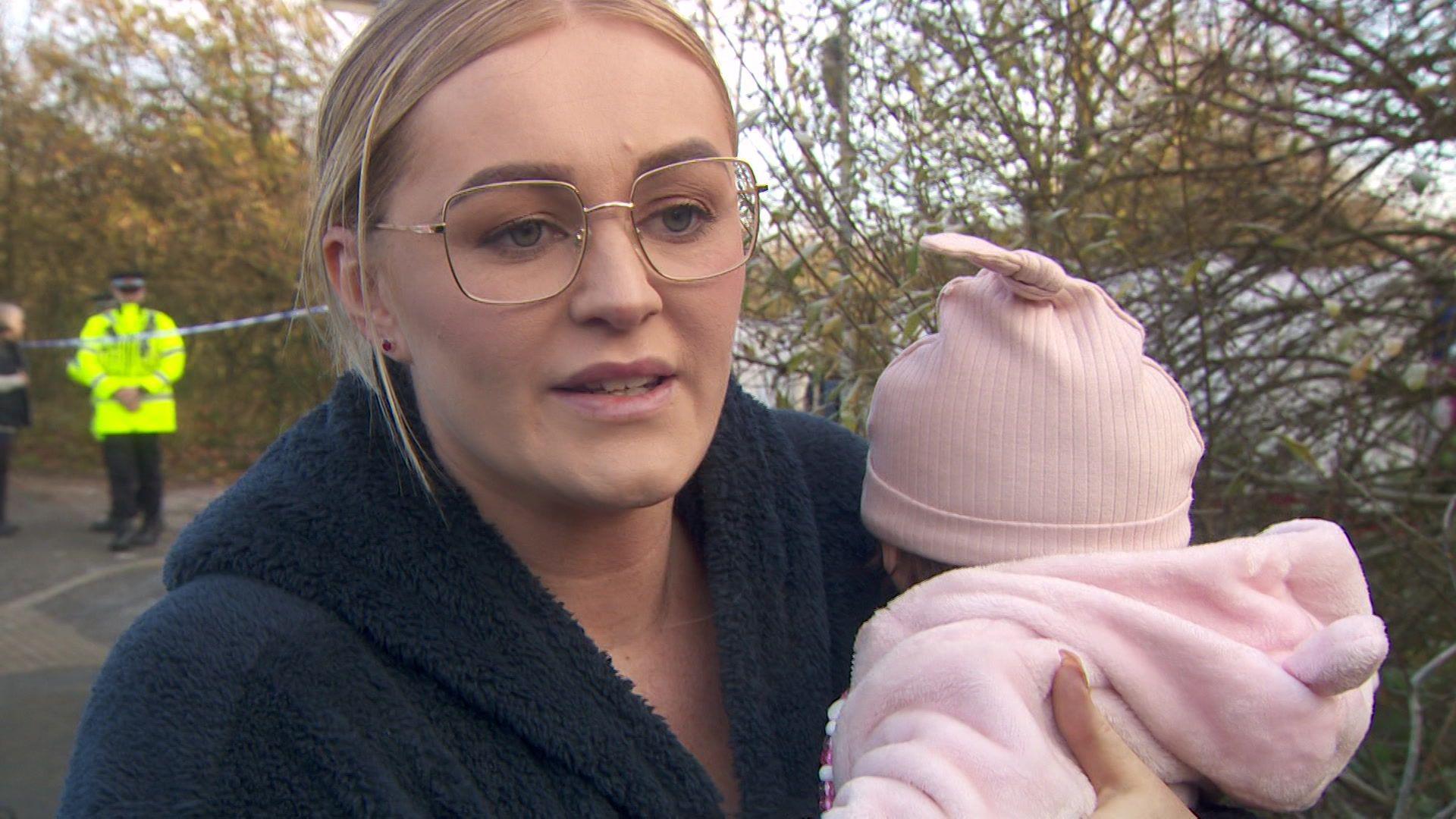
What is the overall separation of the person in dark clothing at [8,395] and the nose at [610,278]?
27.9 feet

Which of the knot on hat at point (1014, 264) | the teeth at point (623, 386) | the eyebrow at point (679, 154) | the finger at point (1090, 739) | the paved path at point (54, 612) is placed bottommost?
the paved path at point (54, 612)

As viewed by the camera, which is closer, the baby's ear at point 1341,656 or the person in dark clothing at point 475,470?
the person in dark clothing at point 475,470

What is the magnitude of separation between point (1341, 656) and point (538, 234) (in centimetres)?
106

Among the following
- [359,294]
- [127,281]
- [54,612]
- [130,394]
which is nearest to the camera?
[359,294]

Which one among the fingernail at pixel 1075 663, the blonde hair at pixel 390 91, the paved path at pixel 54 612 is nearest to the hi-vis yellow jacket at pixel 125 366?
the paved path at pixel 54 612

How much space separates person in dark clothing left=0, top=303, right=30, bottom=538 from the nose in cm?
851

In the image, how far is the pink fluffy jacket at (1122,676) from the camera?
1336 mm

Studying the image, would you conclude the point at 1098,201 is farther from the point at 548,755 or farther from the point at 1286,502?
the point at 548,755

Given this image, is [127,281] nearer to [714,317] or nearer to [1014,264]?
[714,317]

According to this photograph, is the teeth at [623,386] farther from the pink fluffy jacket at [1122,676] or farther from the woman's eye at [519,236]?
the pink fluffy jacket at [1122,676]

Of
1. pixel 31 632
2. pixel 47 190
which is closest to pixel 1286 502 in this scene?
pixel 31 632

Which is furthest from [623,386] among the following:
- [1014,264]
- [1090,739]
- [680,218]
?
[1090,739]

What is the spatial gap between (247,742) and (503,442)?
42 cm

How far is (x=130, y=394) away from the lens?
317 inches
